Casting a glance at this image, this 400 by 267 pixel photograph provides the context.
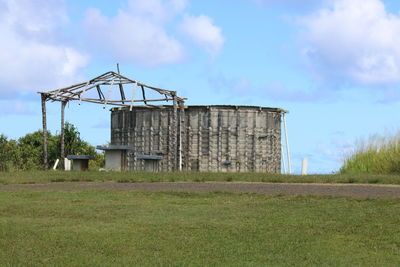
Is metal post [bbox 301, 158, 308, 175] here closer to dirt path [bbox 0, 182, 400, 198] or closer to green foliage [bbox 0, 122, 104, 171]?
dirt path [bbox 0, 182, 400, 198]

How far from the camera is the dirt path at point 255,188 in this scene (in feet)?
57.5

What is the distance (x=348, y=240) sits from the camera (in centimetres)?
1138

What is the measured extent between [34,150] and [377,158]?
125ft

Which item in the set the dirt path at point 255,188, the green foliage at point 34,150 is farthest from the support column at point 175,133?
the dirt path at point 255,188

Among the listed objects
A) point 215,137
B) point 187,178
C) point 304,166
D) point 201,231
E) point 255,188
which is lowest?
point 201,231

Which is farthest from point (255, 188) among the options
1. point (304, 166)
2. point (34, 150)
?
point (34, 150)

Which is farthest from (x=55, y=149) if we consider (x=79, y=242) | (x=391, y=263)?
(x=391, y=263)

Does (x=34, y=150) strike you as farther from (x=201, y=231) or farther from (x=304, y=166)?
(x=201, y=231)

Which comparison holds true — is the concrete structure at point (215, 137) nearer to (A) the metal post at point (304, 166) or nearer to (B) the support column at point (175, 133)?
(B) the support column at point (175, 133)

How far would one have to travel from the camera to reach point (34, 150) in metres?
57.6

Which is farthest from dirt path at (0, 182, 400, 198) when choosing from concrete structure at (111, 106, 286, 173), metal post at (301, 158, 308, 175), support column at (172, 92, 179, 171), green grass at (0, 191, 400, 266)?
concrete structure at (111, 106, 286, 173)

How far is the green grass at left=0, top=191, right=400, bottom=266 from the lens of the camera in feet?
33.1

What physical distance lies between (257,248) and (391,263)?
209 centimetres

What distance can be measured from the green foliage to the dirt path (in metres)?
11.2
